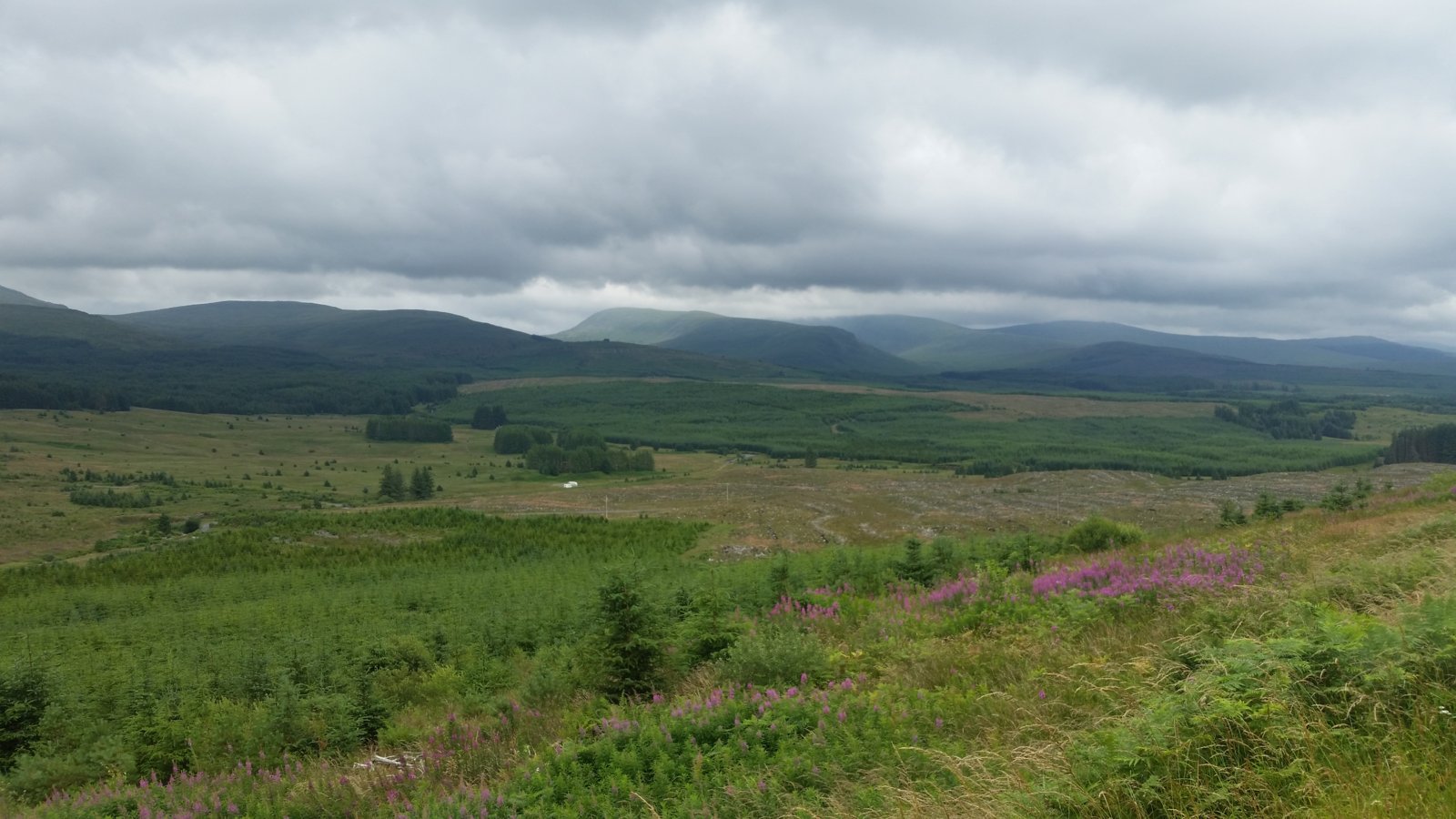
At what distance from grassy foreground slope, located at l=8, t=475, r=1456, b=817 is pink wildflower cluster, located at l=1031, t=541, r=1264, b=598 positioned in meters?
0.06

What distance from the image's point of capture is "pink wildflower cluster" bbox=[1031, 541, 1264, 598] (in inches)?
348

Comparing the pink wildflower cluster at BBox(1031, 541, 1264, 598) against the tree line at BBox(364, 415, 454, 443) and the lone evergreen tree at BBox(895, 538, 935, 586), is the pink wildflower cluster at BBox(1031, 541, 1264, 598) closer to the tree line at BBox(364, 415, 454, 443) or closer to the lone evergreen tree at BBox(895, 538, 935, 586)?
the lone evergreen tree at BBox(895, 538, 935, 586)

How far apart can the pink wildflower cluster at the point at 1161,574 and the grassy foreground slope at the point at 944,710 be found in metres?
0.06

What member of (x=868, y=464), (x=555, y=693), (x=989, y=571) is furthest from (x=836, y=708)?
(x=868, y=464)

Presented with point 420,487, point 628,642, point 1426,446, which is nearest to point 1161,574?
point 628,642

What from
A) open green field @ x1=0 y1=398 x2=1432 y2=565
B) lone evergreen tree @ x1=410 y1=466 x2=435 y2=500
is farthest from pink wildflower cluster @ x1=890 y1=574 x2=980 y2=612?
lone evergreen tree @ x1=410 y1=466 x2=435 y2=500

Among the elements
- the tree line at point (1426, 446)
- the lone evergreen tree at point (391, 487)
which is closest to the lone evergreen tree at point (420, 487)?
the lone evergreen tree at point (391, 487)

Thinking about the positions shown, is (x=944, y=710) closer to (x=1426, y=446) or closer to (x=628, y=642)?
(x=628, y=642)

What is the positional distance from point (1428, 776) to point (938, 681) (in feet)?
12.8

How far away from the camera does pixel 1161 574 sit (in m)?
9.50

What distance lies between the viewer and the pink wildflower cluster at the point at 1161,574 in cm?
884

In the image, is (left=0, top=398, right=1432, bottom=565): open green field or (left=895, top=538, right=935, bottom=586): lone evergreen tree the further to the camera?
(left=0, top=398, right=1432, bottom=565): open green field

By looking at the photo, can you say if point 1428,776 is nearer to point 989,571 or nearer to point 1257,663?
point 1257,663

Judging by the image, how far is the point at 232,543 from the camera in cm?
4869
